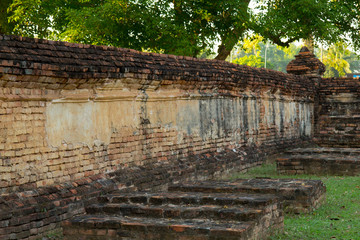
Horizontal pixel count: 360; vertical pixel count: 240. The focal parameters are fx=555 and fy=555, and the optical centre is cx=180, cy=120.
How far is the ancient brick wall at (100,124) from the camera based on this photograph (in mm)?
5809

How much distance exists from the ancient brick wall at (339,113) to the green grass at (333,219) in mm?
6890

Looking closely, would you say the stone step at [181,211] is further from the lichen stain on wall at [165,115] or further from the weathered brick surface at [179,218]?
the lichen stain on wall at [165,115]

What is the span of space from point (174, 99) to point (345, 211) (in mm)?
3296

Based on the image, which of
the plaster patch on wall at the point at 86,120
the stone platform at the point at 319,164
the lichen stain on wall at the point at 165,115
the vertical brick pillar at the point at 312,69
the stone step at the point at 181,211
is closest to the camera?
the stone step at the point at 181,211

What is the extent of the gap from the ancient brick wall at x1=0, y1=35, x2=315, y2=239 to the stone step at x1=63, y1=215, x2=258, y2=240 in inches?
24.7

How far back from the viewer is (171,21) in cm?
1719

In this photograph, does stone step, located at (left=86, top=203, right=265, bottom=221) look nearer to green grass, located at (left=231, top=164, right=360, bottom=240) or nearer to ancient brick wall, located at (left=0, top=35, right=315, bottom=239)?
green grass, located at (left=231, top=164, right=360, bottom=240)

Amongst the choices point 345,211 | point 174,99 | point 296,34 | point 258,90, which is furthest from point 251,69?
point 296,34

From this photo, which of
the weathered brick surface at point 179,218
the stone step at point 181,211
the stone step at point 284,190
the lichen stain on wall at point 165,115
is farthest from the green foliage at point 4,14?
the stone step at point 181,211

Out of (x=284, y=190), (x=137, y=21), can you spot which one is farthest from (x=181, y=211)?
(x=137, y=21)

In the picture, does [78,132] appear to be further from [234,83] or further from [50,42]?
[234,83]

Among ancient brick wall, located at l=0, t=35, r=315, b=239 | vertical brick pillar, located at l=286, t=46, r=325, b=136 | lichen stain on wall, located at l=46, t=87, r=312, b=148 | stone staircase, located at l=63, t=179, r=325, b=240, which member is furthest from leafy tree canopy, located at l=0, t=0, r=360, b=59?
stone staircase, located at l=63, t=179, r=325, b=240

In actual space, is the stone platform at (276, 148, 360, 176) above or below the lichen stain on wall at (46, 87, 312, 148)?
below

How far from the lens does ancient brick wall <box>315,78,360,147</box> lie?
1616cm
